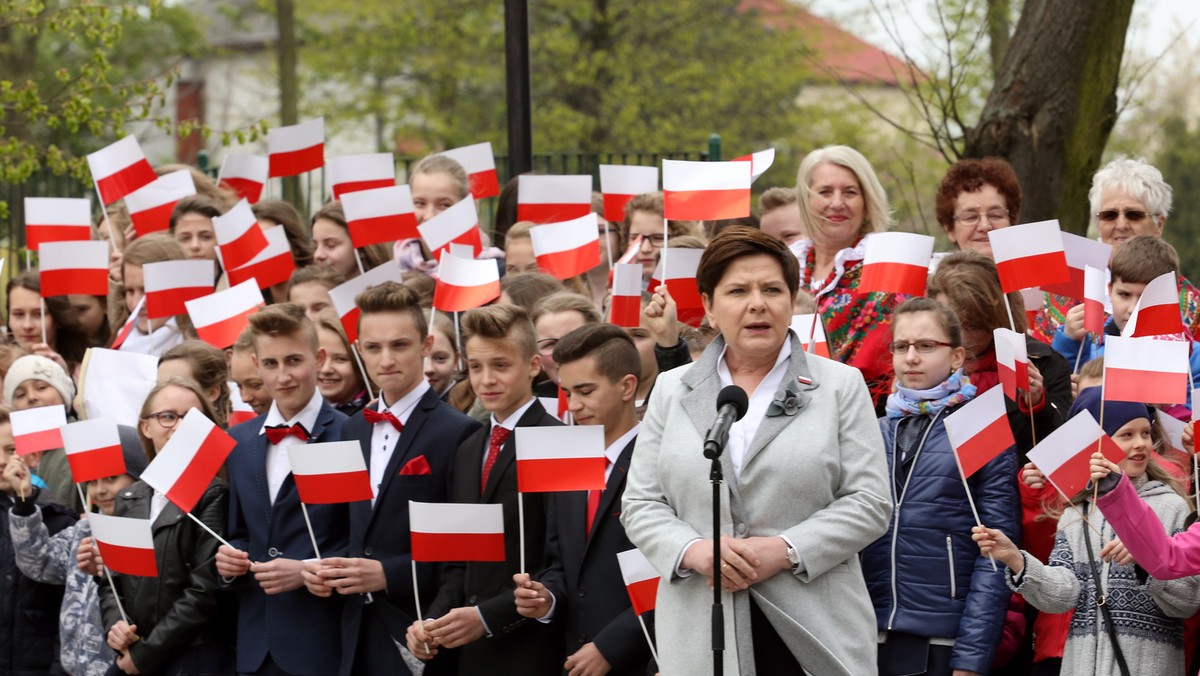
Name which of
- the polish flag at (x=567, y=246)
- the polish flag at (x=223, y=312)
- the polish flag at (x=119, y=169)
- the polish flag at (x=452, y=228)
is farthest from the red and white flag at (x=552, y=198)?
the polish flag at (x=119, y=169)

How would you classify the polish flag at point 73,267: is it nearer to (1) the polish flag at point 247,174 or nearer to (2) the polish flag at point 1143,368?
(1) the polish flag at point 247,174

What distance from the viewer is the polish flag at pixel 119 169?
368 inches

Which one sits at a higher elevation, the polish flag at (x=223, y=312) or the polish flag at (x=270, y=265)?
the polish flag at (x=270, y=265)

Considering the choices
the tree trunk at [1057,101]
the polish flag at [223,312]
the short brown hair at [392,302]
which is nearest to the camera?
the short brown hair at [392,302]

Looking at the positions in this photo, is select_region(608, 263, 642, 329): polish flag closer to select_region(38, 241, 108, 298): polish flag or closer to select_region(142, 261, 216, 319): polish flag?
select_region(142, 261, 216, 319): polish flag

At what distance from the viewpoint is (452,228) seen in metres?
8.02

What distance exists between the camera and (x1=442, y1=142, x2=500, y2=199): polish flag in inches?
374

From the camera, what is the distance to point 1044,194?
31.8 feet

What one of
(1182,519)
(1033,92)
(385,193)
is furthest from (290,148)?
(1182,519)

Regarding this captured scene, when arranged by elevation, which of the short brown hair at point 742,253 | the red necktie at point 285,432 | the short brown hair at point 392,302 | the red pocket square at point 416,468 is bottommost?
the red pocket square at point 416,468

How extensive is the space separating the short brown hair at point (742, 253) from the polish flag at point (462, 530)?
133cm

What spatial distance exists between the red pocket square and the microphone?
1.86 m

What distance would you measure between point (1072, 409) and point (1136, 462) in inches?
18.1

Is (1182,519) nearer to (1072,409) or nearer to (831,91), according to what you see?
(1072,409)
